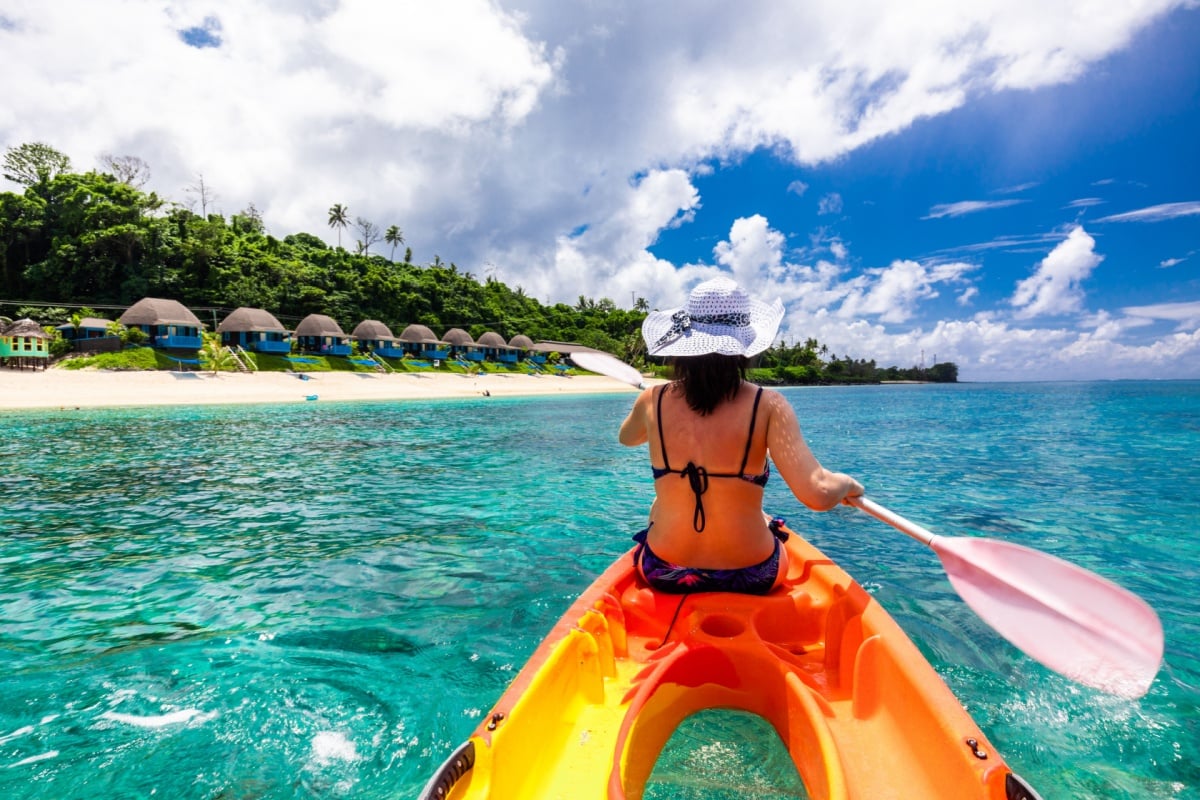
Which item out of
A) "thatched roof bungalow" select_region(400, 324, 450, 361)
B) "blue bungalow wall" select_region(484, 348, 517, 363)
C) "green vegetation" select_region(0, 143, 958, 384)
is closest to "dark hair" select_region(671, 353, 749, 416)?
"green vegetation" select_region(0, 143, 958, 384)

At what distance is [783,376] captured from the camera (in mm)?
100312

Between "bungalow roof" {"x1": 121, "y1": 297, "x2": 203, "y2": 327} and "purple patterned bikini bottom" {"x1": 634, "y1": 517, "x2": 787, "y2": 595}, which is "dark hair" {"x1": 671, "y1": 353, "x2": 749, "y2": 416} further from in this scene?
"bungalow roof" {"x1": 121, "y1": 297, "x2": 203, "y2": 327}

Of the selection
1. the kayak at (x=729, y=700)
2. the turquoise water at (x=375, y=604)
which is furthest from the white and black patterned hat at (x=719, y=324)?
the turquoise water at (x=375, y=604)

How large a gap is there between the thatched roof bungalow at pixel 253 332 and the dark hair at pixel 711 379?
45528mm

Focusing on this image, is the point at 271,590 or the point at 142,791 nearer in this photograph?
the point at 142,791

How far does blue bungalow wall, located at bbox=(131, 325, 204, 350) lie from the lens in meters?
35.4

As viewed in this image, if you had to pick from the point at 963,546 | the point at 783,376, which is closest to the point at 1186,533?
the point at 963,546

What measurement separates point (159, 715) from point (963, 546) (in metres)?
4.51

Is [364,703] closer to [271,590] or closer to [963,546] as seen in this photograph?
[271,590]

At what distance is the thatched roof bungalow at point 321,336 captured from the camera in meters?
44.3

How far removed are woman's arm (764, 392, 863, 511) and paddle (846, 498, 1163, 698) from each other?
1.74 feet

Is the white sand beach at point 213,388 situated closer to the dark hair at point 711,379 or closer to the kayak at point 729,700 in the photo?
the kayak at point 729,700

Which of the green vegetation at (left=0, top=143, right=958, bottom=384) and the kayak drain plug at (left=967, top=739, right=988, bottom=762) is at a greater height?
the green vegetation at (left=0, top=143, right=958, bottom=384)

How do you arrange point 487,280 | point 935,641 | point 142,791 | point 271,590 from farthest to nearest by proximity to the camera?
point 487,280
point 271,590
point 935,641
point 142,791
